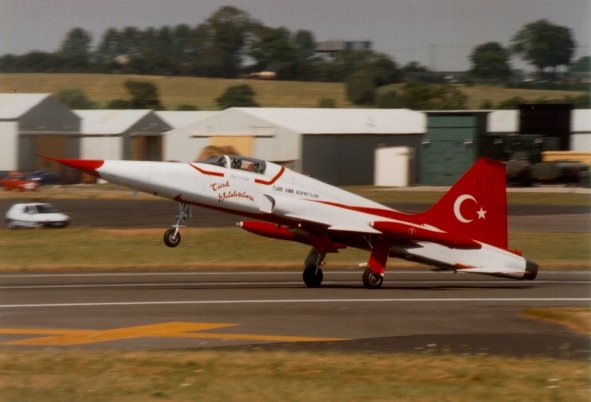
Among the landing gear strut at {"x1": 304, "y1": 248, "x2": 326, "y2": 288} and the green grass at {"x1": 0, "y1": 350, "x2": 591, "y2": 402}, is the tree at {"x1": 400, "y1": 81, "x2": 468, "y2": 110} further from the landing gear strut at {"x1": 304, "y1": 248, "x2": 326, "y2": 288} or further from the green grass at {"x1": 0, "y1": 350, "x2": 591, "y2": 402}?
the green grass at {"x1": 0, "y1": 350, "x2": 591, "y2": 402}

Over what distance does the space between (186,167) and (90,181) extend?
169 ft

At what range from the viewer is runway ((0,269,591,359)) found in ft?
53.1

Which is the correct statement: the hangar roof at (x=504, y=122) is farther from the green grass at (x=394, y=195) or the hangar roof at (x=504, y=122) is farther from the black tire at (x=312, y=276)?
the black tire at (x=312, y=276)

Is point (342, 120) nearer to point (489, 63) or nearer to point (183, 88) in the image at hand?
point (183, 88)

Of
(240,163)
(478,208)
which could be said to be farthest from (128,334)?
(478,208)

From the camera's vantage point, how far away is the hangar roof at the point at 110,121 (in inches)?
2923

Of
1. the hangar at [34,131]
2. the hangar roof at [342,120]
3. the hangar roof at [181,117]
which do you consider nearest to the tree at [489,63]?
the hangar roof at [342,120]

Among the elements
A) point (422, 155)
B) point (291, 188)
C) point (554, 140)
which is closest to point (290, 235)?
point (291, 188)

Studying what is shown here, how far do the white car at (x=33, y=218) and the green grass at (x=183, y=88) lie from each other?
50.8 m

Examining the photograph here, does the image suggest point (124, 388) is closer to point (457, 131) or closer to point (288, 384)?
point (288, 384)

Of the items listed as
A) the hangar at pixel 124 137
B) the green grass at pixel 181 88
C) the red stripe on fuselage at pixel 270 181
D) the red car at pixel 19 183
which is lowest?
the red car at pixel 19 183

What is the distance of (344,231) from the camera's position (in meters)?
24.7

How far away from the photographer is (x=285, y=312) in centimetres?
2006

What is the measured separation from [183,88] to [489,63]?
121 ft
